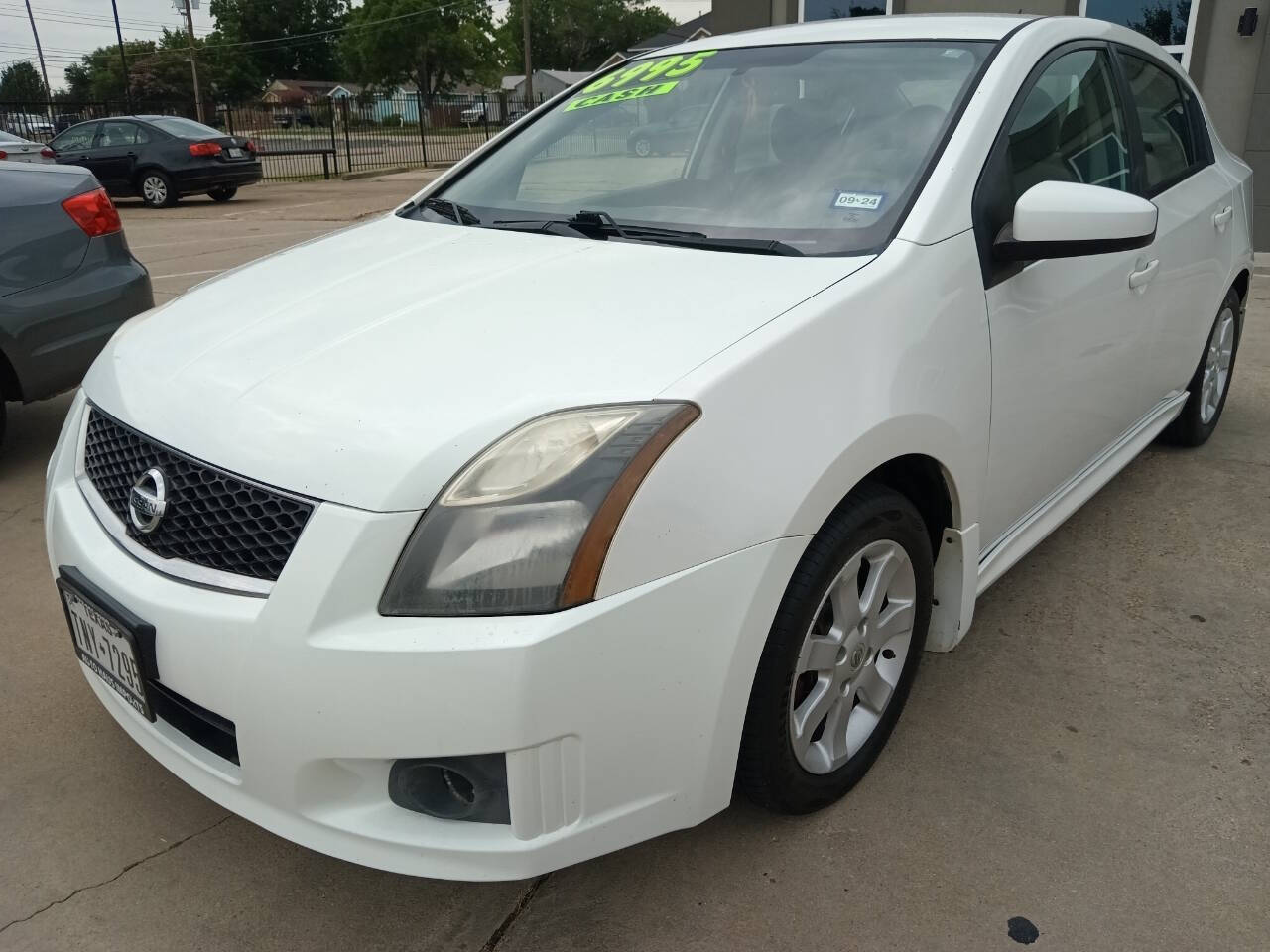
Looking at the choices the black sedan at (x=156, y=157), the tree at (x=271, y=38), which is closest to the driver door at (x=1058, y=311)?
the black sedan at (x=156, y=157)

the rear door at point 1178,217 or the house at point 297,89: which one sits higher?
the house at point 297,89

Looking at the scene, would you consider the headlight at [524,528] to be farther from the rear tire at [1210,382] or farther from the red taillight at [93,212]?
the red taillight at [93,212]

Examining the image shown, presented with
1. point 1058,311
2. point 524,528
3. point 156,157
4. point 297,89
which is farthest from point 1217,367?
point 297,89

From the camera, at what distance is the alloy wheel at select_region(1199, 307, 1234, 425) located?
3.92 metres

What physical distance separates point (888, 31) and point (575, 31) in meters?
106

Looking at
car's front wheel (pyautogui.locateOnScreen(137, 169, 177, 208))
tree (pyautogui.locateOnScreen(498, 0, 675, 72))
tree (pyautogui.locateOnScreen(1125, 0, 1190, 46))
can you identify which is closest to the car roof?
tree (pyautogui.locateOnScreen(1125, 0, 1190, 46))

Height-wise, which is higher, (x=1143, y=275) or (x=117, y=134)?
(x=117, y=134)

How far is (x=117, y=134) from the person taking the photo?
15.4 metres

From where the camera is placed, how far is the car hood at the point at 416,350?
1.60m

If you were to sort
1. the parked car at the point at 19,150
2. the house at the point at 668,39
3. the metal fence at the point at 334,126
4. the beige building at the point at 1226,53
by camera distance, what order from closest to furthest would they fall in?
the house at the point at 668,39, the beige building at the point at 1226,53, the parked car at the point at 19,150, the metal fence at the point at 334,126

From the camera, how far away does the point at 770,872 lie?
1.95 meters

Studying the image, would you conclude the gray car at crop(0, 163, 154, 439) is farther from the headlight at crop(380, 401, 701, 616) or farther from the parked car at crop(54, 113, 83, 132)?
the parked car at crop(54, 113, 83, 132)

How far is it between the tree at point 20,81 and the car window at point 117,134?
71.5m

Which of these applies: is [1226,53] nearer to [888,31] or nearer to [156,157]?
[888,31]
